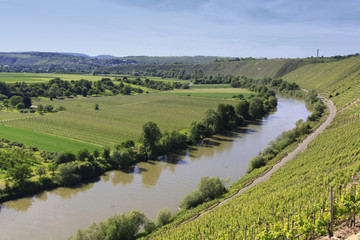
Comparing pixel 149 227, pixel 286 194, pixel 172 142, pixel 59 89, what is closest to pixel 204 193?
pixel 149 227

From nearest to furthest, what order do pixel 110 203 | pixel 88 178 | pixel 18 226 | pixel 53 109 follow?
pixel 18 226 < pixel 110 203 < pixel 88 178 < pixel 53 109

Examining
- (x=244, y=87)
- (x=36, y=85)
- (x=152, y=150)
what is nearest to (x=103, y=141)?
(x=152, y=150)

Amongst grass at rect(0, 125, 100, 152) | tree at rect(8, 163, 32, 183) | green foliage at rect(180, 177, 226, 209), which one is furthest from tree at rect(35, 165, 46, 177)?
green foliage at rect(180, 177, 226, 209)

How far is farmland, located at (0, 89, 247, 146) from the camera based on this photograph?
66.5 meters

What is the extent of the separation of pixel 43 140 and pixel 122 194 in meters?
29.6

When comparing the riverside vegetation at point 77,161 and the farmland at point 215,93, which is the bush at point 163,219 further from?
the farmland at point 215,93

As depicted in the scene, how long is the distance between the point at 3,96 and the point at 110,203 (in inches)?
4252

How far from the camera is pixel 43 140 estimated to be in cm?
6038

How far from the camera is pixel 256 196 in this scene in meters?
30.4

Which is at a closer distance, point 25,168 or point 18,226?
point 18,226

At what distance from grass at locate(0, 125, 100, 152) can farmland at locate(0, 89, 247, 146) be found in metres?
2.70

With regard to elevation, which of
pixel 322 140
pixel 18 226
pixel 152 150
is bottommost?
pixel 18 226

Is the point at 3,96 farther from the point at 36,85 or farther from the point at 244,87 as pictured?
the point at 244,87

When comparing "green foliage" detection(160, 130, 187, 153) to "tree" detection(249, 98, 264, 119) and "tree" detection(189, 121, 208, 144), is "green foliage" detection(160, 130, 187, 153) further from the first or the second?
"tree" detection(249, 98, 264, 119)
